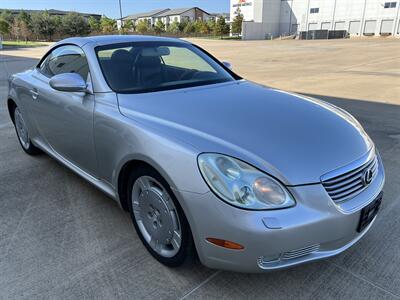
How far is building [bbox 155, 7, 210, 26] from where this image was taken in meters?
114

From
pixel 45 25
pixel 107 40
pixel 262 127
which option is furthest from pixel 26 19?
pixel 262 127

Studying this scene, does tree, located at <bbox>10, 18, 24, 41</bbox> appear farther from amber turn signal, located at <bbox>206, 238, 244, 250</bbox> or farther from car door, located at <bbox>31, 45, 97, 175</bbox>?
amber turn signal, located at <bbox>206, 238, 244, 250</bbox>

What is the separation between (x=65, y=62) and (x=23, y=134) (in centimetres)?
149

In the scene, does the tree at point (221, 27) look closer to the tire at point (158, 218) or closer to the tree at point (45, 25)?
the tree at point (45, 25)

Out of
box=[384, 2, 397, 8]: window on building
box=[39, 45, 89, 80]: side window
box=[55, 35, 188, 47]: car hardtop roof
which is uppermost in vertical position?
box=[384, 2, 397, 8]: window on building

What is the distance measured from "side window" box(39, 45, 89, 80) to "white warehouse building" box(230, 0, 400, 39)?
69.4 m

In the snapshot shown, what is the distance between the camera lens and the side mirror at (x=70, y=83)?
2797 mm

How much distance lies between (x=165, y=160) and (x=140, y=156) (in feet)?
0.81

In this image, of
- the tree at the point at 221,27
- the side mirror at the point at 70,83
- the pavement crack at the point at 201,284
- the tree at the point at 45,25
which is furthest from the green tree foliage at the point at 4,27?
the pavement crack at the point at 201,284

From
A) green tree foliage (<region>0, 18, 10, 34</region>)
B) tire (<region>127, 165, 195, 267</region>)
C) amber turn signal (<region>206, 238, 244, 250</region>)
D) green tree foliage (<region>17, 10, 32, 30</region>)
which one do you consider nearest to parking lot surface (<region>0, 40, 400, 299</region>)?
tire (<region>127, 165, 195, 267</region>)

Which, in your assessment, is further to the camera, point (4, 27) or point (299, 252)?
point (4, 27)

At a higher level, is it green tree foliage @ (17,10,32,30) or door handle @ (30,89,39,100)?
green tree foliage @ (17,10,32,30)

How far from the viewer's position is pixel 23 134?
451 cm

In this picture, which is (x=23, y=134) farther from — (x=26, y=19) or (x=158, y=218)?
(x=26, y=19)
